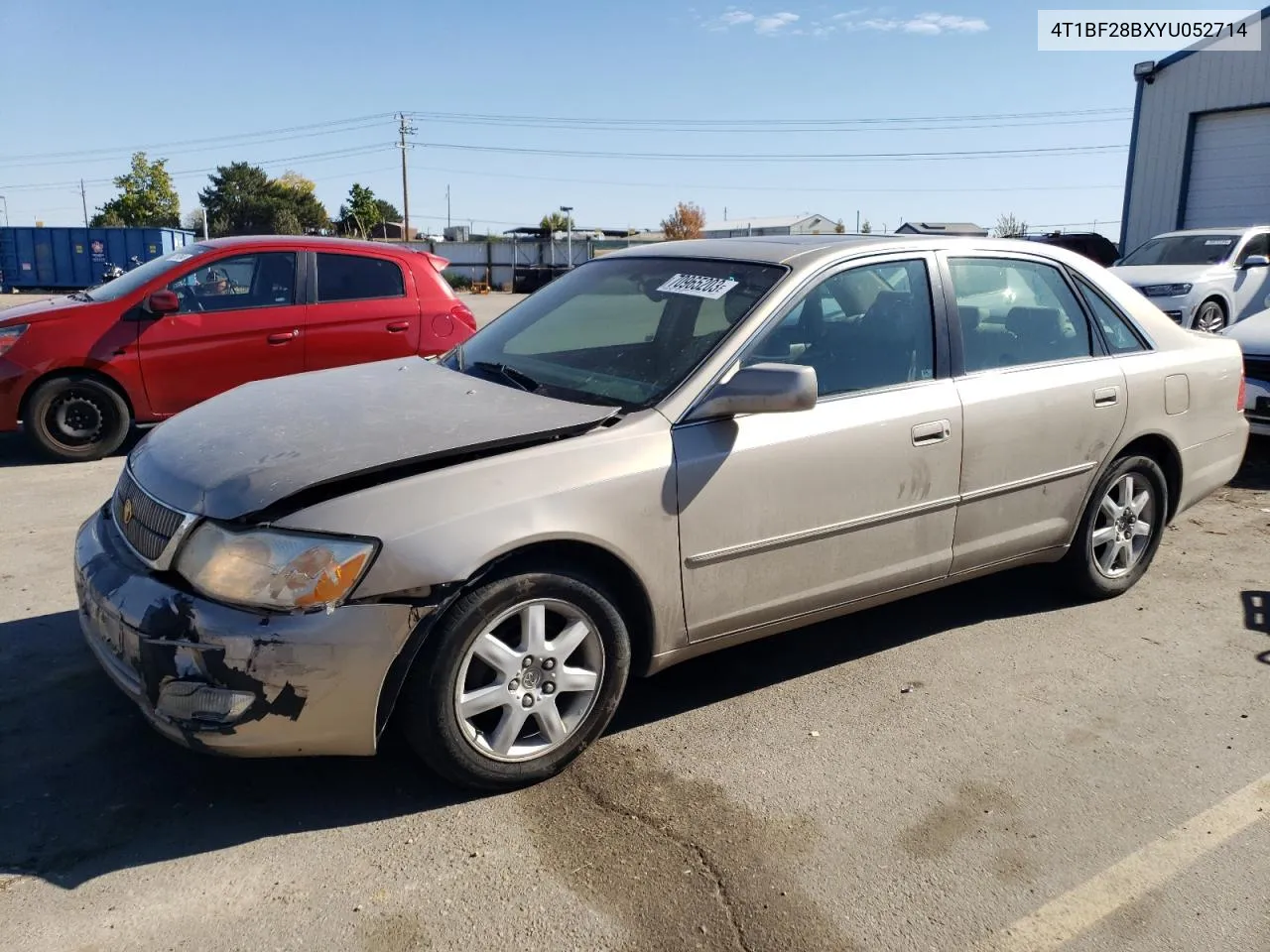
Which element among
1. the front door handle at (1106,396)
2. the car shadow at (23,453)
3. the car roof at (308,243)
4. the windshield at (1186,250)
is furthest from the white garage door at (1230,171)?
the car shadow at (23,453)

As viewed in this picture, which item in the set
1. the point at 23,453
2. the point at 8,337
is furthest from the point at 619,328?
the point at 23,453

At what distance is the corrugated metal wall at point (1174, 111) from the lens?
59.1ft

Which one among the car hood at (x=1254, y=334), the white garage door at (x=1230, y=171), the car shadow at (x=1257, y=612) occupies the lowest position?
the car shadow at (x=1257, y=612)

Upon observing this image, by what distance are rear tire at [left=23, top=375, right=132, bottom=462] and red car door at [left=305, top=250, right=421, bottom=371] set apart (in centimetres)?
140

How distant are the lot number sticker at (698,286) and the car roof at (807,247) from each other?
5.5 inches

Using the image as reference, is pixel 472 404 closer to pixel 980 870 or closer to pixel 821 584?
pixel 821 584

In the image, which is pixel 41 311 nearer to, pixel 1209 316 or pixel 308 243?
pixel 308 243

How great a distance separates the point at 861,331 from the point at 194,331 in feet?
17.9

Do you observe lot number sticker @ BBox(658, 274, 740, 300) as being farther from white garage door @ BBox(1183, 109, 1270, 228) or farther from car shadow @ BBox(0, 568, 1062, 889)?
white garage door @ BBox(1183, 109, 1270, 228)

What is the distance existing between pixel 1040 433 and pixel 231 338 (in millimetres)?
5805

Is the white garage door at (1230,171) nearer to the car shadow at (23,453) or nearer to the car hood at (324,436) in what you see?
the car shadow at (23,453)

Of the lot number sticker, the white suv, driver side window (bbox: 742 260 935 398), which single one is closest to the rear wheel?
the white suv

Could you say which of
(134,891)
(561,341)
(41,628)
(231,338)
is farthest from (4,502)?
(134,891)

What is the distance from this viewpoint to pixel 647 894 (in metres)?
2.68
